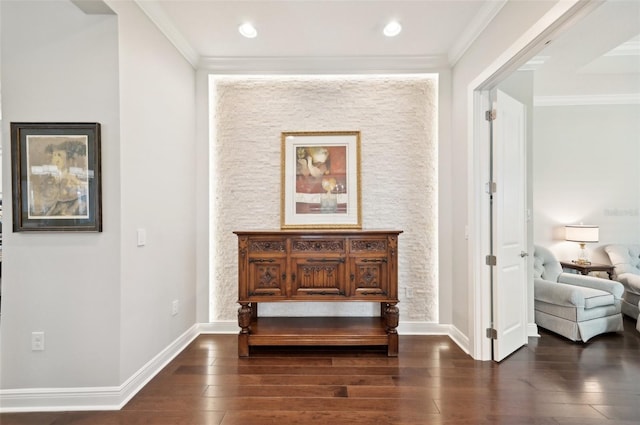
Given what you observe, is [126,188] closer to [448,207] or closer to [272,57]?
[272,57]

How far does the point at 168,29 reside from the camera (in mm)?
2699

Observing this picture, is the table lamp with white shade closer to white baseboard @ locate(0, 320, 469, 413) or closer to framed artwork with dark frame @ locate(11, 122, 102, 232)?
white baseboard @ locate(0, 320, 469, 413)

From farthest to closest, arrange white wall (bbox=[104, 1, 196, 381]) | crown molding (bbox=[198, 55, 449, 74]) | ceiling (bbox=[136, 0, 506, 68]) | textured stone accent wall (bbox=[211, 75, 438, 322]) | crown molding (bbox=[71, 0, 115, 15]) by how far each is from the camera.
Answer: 1. textured stone accent wall (bbox=[211, 75, 438, 322])
2. crown molding (bbox=[198, 55, 449, 74])
3. ceiling (bbox=[136, 0, 506, 68])
4. white wall (bbox=[104, 1, 196, 381])
5. crown molding (bbox=[71, 0, 115, 15])

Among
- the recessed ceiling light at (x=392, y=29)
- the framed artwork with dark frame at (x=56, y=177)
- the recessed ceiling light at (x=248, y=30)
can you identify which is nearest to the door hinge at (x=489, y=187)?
the recessed ceiling light at (x=392, y=29)

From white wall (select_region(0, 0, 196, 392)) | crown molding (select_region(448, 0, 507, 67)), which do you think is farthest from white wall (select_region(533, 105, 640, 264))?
white wall (select_region(0, 0, 196, 392))

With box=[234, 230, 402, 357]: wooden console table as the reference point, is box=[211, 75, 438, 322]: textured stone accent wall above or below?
above

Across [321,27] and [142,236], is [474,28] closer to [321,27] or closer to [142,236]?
[321,27]

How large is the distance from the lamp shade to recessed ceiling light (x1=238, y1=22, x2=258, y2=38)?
4.90 m

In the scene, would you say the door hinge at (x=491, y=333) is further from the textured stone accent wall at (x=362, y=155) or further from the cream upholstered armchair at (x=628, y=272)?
the cream upholstered armchair at (x=628, y=272)

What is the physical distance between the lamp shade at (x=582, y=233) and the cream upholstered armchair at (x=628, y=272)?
1.07 feet

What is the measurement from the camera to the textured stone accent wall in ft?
11.2

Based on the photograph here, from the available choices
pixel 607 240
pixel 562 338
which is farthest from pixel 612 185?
pixel 562 338

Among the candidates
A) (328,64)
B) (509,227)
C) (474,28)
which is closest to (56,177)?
(328,64)

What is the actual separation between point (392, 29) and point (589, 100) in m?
3.84
